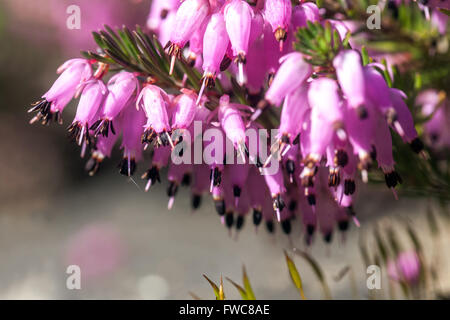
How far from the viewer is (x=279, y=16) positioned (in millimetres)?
642

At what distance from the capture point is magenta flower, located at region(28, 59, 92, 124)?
2.33 feet

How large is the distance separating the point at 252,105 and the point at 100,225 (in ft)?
7.74

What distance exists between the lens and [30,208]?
10.6ft

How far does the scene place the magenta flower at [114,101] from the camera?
689mm

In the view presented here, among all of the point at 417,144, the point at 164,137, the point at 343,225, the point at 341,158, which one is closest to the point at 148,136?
the point at 164,137

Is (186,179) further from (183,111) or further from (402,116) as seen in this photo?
(402,116)

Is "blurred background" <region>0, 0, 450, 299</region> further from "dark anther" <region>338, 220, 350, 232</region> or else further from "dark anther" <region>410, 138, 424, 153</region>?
"dark anther" <region>410, 138, 424, 153</region>

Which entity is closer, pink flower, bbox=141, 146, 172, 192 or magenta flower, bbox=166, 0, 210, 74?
magenta flower, bbox=166, 0, 210, 74

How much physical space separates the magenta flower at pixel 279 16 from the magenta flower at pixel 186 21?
95mm

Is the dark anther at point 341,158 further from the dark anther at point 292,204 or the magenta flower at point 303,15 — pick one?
the dark anther at point 292,204

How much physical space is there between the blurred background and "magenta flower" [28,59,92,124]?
1.31 m

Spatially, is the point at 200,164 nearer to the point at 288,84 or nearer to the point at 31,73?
the point at 288,84

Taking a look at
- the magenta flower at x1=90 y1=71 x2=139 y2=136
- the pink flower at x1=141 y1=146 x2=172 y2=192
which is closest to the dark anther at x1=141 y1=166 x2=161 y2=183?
the pink flower at x1=141 y1=146 x2=172 y2=192
